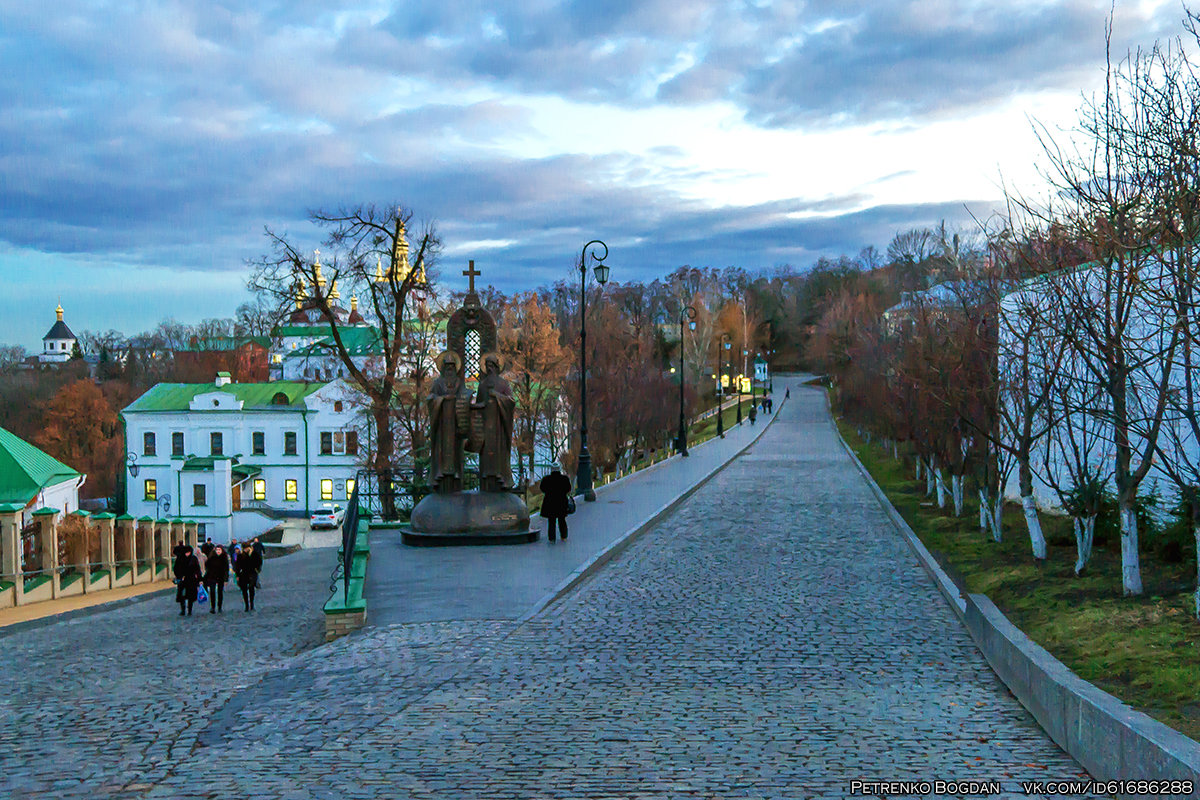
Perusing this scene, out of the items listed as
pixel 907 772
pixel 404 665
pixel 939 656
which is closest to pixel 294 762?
pixel 404 665

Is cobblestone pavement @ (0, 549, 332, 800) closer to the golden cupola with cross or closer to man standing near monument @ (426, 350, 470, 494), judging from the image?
man standing near monument @ (426, 350, 470, 494)

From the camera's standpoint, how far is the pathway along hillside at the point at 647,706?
6.31 metres

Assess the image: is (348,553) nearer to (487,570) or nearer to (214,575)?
(487,570)

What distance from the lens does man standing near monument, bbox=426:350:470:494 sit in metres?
17.1

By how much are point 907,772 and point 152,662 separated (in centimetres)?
877

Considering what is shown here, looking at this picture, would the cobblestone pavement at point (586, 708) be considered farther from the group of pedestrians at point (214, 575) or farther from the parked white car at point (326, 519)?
the parked white car at point (326, 519)

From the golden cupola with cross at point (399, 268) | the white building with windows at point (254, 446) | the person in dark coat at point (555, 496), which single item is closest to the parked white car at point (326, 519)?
the white building with windows at point (254, 446)

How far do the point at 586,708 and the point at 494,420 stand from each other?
983 centimetres

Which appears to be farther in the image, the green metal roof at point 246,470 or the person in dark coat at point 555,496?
the green metal roof at point 246,470

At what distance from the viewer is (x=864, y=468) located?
36438 mm

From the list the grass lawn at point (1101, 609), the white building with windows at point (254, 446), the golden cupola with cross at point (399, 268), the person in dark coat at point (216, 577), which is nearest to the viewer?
the grass lawn at point (1101, 609)

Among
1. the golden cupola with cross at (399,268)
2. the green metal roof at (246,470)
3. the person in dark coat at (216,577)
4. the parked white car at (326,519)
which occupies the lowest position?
the parked white car at (326,519)

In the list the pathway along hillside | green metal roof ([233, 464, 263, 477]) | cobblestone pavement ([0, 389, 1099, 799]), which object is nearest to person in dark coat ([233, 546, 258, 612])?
cobblestone pavement ([0, 389, 1099, 799])

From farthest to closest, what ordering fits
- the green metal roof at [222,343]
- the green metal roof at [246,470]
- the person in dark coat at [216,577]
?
1. the green metal roof at [222,343]
2. the green metal roof at [246,470]
3. the person in dark coat at [216,577]
